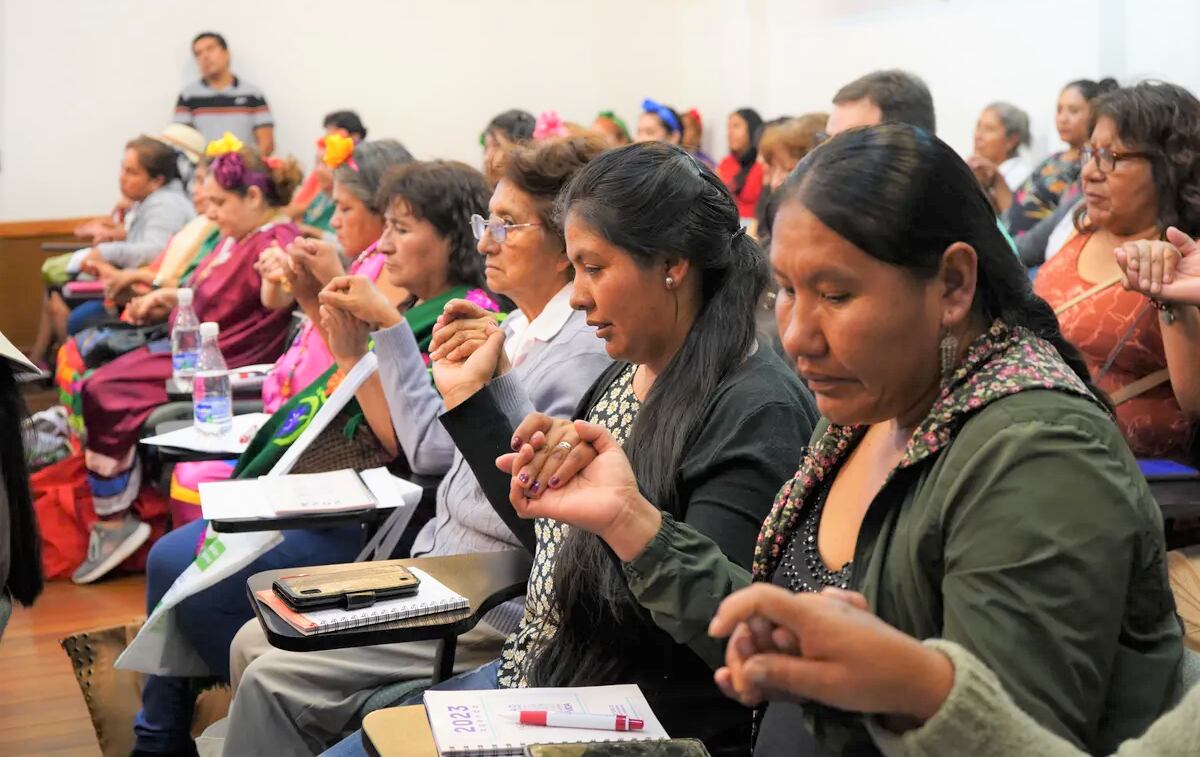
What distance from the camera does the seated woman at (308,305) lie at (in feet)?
9.04

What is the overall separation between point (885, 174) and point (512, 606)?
124cm

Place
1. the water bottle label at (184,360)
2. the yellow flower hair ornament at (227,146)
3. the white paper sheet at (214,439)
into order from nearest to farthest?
the white paper sheet at (214,439) → the water bottle label at (184,360) → the yellow flower hair ornament at (227,146)

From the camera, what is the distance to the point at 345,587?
5.96 ft

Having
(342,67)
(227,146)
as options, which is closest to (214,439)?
(227,146)

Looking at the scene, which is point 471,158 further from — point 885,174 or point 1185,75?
point 885,174

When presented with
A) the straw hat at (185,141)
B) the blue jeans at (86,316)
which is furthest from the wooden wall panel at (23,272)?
the blue jeans at (86,316)

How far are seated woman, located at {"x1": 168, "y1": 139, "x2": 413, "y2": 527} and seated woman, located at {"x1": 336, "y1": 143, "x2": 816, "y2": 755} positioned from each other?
947mm

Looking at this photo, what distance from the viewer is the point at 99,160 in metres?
8.95

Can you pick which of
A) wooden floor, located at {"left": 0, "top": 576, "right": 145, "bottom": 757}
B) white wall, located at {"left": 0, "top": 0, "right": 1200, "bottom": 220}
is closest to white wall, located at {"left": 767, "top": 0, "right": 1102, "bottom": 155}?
white wall, located at {"left": 0, "top": 0, "right": 1200, "bottom": 220}

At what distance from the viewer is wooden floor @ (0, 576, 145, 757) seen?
9.65 ft

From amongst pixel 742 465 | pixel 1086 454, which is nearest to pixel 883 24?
pixel 742 465

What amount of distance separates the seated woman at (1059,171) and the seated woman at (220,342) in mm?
2804

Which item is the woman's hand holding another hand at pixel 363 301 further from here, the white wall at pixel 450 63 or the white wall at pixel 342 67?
the white wall at pixel 342 67

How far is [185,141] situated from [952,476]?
699 centimetres
